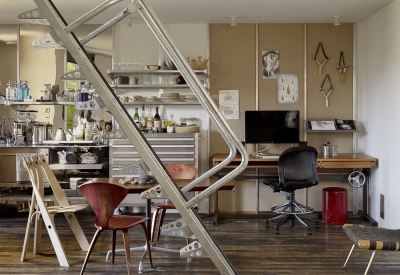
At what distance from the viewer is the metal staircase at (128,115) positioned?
2.30 metres

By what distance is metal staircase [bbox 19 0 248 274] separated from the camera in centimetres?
230

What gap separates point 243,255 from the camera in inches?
191

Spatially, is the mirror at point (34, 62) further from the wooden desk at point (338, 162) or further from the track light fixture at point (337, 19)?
the track light fixture at point (337, 19)

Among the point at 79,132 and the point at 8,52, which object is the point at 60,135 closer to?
the point at 79,132

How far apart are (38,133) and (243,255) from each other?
350 cm

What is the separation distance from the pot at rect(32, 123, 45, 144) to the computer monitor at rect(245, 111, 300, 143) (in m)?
2.67

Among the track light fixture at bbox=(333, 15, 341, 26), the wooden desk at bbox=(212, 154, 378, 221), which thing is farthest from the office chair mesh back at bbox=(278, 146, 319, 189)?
the track light fixture at bbox=(333, 15, 341, 26)

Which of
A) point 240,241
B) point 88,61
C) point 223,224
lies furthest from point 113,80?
point 88,61

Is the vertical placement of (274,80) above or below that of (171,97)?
above

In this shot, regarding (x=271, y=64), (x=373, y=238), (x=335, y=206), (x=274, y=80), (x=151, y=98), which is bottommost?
(x=335, y=206)

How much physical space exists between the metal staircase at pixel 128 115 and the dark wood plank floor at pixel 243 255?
6.74 feet

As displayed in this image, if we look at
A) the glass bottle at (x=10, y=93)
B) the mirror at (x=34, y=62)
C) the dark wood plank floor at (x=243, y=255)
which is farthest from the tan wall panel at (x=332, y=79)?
the glass bottle at (x=10, y=93)

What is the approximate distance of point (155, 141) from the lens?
6754 millimetres

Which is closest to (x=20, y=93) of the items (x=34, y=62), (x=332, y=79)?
(x=34, y=62)
